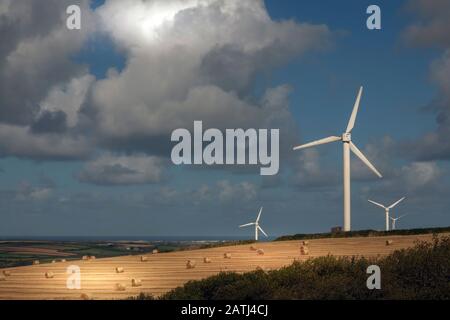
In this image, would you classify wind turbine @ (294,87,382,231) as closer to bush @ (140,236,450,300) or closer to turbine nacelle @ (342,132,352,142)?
turbine nacelle @ (342,132,352,142)

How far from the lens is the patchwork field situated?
22.3 metres

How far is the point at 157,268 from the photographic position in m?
28.5

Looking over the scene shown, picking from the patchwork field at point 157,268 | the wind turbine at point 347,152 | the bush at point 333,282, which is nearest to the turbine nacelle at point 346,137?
the wind turbine at point 347,152

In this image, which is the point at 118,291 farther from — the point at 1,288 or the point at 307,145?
the point at 307,145

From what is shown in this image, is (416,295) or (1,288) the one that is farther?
(1,288)

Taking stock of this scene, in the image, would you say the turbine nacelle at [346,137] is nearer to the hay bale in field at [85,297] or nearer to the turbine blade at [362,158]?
the turbine blade at [362,158]

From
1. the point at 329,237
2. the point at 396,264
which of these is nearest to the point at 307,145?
the point at 329,237

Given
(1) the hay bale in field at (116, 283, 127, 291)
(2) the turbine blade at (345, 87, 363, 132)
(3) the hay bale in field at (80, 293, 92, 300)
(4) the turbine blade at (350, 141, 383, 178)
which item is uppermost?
(2) the turbine blade at (345, 87, 363, 132)

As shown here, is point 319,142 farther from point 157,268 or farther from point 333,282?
point 333,282

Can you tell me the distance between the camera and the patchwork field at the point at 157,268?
22281 millimetres

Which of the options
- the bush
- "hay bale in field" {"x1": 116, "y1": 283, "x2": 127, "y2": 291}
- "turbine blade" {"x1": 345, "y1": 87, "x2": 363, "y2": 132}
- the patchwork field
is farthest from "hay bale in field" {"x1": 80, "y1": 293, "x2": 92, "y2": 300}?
"turbine blade" {"x1": 345, "y1": 87, "x2": 363, "y2": 132}
